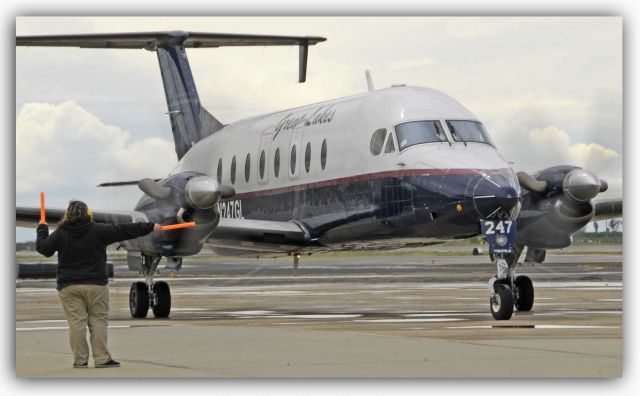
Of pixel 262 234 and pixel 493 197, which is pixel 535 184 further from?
pixel 262 234

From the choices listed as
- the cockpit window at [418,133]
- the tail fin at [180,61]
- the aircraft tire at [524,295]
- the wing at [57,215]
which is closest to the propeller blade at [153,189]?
the wing at [57,215]

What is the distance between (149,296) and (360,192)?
15.5 ft

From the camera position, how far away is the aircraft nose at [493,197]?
18984mm

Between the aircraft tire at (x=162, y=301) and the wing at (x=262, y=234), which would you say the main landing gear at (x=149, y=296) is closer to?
the aircraft tire at (x=162, y=301)

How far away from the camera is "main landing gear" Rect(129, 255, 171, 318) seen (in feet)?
75.5

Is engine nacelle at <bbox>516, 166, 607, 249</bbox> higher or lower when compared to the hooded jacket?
higher

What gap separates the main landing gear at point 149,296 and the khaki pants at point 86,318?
31.0ft

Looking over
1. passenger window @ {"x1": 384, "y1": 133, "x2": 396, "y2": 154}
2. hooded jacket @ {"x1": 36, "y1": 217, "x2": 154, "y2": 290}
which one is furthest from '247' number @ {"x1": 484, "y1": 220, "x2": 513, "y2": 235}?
Answer: hooded jacket @ {"x1": 36, "y1": 217, "x2": 154, "y2": 290}

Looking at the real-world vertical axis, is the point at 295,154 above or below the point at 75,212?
above

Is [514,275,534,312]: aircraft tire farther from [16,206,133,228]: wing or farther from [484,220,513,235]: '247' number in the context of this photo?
[16,206,133,228]: wing

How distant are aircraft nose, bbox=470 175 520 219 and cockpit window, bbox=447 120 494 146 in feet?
4.59

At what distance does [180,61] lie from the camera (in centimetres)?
2898

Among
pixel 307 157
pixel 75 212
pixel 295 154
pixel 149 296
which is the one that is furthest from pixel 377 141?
pixel 75 212

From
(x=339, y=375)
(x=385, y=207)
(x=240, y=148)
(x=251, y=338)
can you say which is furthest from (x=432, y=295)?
(x=339, y=375)
